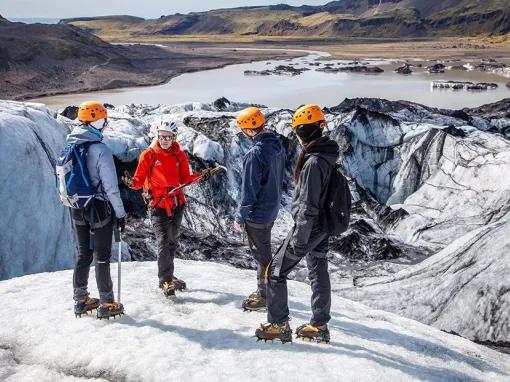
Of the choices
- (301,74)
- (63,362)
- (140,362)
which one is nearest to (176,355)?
(140,362)

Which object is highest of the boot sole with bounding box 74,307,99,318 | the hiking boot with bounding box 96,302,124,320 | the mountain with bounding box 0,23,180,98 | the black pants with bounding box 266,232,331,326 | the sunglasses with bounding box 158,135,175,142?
the mountain with bounding box 0,23,180,98

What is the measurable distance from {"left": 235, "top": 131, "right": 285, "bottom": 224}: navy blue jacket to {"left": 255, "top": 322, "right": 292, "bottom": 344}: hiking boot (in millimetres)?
1108

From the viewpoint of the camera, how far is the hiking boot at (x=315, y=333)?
17.8 ft

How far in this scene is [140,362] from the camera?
501cm

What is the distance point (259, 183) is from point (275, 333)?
1.53 metres

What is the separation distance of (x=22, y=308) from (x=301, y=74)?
62765 millimetres

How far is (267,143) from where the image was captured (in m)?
5.69

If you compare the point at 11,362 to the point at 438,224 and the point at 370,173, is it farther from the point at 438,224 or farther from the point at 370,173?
the point at 370,173

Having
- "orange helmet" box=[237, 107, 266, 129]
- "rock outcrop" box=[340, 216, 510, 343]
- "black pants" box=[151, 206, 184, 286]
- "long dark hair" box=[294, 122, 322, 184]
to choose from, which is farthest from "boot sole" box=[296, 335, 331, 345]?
"rock outcrop" box=[340, 216, 510, 343]

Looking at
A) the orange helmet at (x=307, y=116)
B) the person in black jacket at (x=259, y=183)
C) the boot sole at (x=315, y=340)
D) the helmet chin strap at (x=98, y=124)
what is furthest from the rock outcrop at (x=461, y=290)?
the helmet chin strap at (x=98, y=124)

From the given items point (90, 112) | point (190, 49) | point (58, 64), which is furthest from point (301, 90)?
point (190, 49)

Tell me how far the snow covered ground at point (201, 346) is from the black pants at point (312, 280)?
0.32 m

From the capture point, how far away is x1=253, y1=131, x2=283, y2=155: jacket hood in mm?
5648

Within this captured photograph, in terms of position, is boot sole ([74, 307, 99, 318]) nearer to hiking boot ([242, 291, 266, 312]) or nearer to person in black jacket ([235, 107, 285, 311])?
hiking boot ([242, 291, 266, 312])
